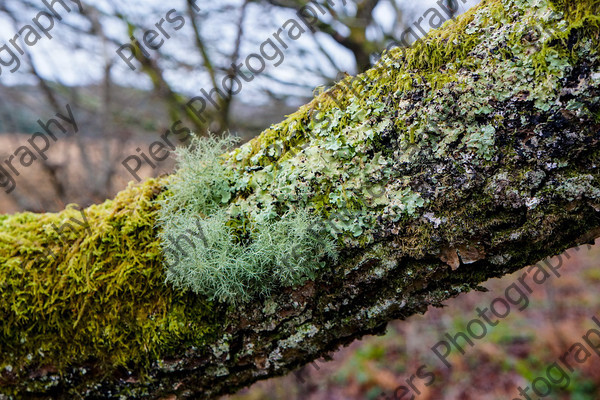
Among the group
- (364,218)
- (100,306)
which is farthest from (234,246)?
(100,306)

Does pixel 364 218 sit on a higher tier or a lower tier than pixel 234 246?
lower

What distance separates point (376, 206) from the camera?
1.29 m

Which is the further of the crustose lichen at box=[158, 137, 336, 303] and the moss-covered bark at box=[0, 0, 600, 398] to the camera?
the crustose lichen at box=[158, 137, 336, 303]

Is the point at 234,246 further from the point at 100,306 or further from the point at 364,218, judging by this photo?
the point at 100,306

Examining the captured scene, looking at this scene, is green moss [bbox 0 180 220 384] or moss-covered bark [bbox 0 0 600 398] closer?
moss-covered bark [bbox 0 0 600 398]

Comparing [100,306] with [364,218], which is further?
[100,306]

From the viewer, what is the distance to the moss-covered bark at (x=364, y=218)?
1144mm

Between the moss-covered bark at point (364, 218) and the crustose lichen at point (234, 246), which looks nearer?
the moss-covered bark at point (364, 218)

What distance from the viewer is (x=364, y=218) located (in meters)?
1.30

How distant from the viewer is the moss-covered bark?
1.14 meters

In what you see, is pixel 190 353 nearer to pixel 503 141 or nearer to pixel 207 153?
pixel 207 153

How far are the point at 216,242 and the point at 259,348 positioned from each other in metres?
0.43

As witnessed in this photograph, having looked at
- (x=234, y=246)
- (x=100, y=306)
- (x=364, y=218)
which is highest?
(x=100, y=306)

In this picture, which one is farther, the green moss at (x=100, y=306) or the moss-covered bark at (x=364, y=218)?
the green moss at (x=100, y=306)
